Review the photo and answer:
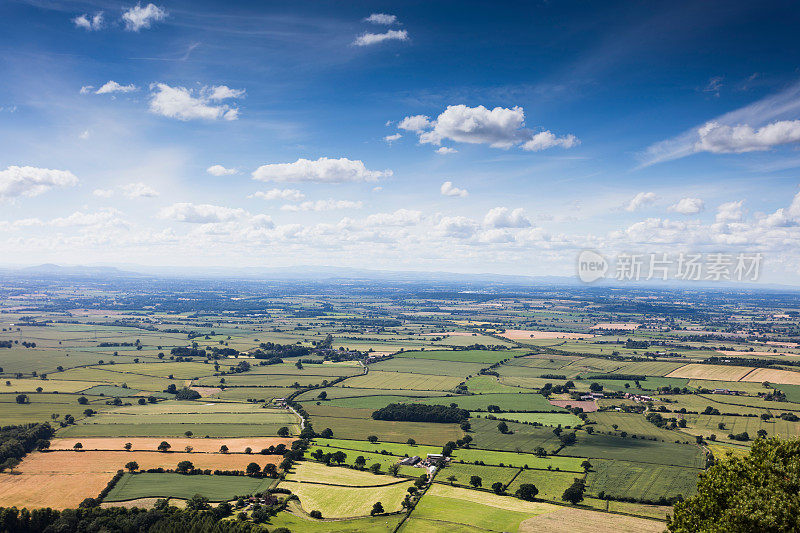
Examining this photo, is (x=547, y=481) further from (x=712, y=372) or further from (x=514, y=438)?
(x=712, y=372)

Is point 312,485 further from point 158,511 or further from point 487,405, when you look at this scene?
point 487,405

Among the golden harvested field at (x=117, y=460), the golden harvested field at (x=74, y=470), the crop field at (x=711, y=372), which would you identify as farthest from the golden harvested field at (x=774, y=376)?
the golden harvested field at (x=74, y=470)

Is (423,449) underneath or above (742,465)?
underneath

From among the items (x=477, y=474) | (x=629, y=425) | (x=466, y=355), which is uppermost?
(x=629, y=425)

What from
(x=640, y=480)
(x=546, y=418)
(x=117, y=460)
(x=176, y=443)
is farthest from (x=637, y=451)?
(x=117, y=460)

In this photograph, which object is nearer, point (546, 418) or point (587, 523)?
point (587, 523)

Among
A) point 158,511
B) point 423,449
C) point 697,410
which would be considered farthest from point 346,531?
point 697,410

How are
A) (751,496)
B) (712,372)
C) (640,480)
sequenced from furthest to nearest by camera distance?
(712,372) < (640,480) < (751,496)
